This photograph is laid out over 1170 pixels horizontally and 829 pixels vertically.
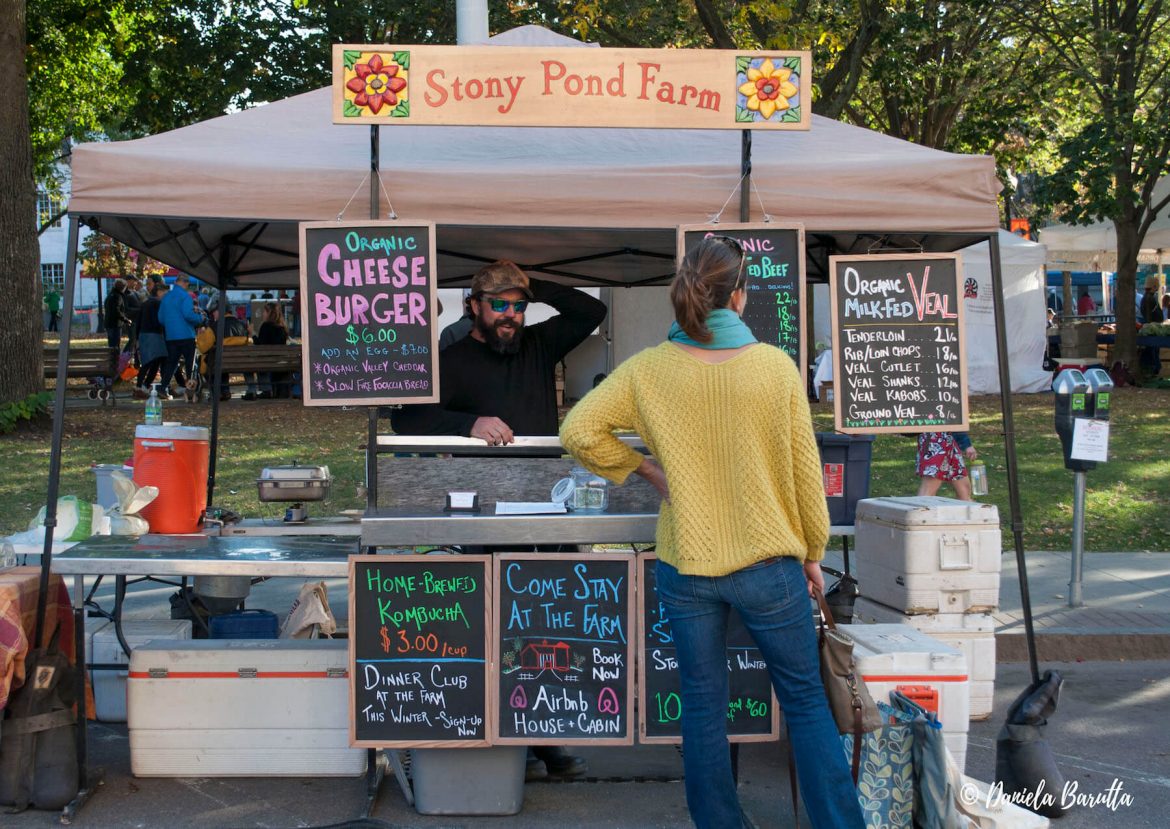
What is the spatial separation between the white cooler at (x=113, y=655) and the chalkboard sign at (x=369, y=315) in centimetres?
154

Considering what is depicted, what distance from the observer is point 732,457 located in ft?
11.5

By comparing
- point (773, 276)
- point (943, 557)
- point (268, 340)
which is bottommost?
point (943, 557)

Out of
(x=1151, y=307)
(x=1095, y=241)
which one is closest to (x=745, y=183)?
(x=1095, y=241)

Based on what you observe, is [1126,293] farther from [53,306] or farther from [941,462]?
[53,306]

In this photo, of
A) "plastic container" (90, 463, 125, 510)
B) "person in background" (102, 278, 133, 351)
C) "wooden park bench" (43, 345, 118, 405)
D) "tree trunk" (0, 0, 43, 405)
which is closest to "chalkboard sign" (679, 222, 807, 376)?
"plastic container" (90, 463, 125, 510)

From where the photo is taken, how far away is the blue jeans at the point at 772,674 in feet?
11.5

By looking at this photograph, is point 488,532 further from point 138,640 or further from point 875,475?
point 875,475

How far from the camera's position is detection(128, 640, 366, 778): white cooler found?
471cm

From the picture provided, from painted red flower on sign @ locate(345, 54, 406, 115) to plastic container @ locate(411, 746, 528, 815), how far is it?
241 cm

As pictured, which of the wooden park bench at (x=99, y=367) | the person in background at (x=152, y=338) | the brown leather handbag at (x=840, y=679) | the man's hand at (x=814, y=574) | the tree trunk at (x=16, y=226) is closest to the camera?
the man's hand at (x=814, y=574)

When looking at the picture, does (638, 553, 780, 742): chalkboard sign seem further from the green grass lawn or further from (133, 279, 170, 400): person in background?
(133, 279, 170, 400): person in background

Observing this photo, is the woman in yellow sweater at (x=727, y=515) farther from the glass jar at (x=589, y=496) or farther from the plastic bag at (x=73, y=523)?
the plastic bag at (x=73, y=523)

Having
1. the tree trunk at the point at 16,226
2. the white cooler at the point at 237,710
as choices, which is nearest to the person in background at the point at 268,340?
the tree trunk at the point at 16,226

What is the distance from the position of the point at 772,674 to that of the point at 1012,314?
1759cm
